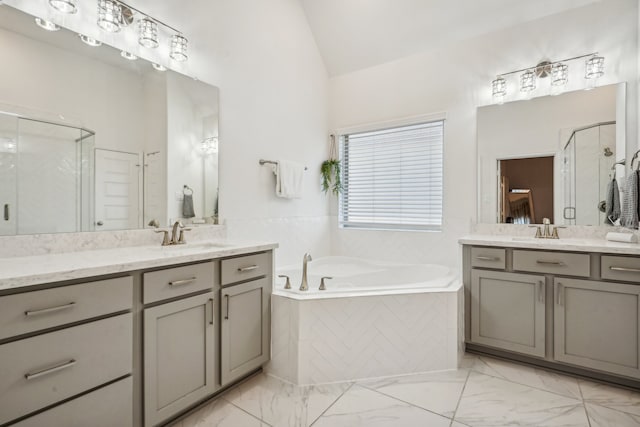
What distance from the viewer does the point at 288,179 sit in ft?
9.70

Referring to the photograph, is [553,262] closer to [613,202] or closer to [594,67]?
[613,202]

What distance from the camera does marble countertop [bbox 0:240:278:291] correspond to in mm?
1103

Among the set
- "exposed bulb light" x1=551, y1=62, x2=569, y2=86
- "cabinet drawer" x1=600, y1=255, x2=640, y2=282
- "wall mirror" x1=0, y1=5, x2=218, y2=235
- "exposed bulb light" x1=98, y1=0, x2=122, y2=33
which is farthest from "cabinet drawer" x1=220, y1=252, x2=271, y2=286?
"exposed bulb light" x1=551, y1=62, x2=569, y2=86

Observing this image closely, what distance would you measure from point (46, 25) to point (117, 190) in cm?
86

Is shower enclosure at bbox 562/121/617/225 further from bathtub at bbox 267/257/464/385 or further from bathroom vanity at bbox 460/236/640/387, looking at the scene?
bathtub at bbox 267/257/464/385

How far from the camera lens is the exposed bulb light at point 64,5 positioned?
1.61 metres

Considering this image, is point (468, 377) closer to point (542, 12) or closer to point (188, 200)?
point (188, 200)

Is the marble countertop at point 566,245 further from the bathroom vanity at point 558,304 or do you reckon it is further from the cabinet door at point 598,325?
the cabinet door at point 598,325

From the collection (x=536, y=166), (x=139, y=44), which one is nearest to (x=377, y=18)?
(x=536, y=166)

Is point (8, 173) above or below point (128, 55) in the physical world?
below

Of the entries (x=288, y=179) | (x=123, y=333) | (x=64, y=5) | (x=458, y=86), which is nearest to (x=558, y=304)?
(x=458, y=86)

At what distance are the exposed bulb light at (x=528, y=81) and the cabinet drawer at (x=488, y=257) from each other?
1.42 meters

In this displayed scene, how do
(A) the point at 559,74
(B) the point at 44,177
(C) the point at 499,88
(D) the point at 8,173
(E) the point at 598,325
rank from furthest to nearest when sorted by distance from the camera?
(C) the point at 499,88 → (A) the point at 559,74 → (E) the point at 598,325 → (B) the point at 44,177 → (D) the point at 8,173

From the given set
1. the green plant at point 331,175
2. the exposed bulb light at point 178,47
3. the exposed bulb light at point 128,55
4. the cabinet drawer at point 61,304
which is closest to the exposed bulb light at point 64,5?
the exposed bulb light at point 128,55
